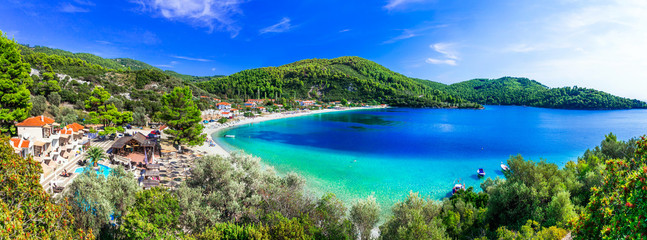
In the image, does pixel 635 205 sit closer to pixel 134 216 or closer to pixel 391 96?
pixel 134 216

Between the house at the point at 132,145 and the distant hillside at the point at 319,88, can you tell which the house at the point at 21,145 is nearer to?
the house at the point at 132,145

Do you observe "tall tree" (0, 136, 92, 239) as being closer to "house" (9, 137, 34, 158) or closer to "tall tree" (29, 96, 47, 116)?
"house" (9, 137, 34, 158)

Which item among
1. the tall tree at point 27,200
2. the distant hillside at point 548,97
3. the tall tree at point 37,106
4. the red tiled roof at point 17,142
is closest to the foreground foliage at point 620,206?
the tall tree at point 27,200

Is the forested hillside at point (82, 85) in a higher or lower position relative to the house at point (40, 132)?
higher

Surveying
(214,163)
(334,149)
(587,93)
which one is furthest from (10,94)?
(587,93)

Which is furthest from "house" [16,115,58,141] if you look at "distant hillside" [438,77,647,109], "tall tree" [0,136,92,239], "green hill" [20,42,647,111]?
"distant hillside" [438,77,647,109]

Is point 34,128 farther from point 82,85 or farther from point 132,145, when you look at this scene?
point 82,85

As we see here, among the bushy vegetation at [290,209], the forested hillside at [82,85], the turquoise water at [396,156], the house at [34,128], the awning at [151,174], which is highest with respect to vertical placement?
the forested hillside at [82,85]
